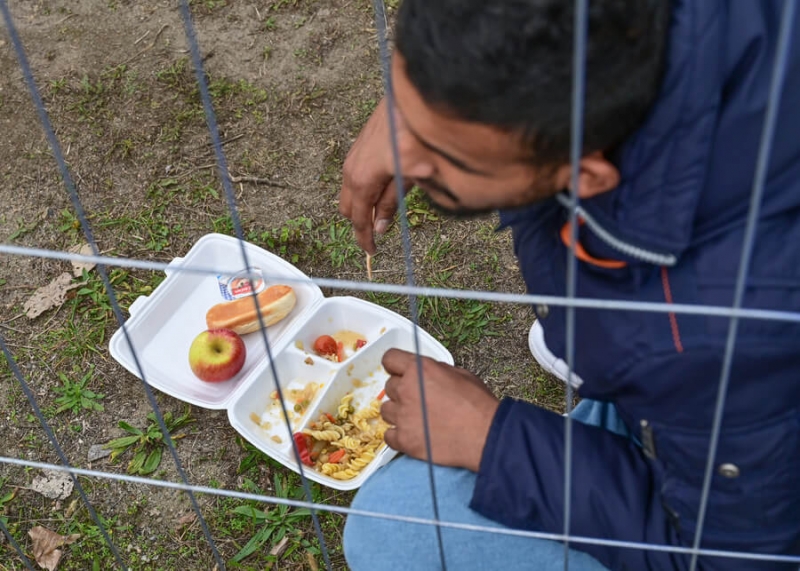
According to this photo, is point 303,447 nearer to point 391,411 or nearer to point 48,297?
point 391,411

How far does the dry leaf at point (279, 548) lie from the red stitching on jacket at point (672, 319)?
2.99 ft

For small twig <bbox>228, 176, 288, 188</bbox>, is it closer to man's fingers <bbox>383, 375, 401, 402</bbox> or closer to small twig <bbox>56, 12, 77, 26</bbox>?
small twig <bbox>56, 12, 77, 26</bbox>

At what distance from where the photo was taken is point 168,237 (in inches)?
82.4

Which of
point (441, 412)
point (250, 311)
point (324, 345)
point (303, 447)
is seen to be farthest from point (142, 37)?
point (441, 412)

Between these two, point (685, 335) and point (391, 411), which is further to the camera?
point (391, 411)

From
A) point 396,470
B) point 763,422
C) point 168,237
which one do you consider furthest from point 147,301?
point 763,422

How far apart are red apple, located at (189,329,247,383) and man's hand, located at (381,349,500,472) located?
542mm

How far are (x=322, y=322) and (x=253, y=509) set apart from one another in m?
0.36

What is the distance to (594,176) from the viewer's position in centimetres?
89

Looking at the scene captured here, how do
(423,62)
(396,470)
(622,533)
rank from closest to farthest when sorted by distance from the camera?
(423,62)
(622,533)
(396,470)

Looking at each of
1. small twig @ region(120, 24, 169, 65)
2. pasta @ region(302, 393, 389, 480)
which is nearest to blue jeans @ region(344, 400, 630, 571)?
pasta @ region(302, 393, 389, 480)

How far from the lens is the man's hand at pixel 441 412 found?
1.19 m

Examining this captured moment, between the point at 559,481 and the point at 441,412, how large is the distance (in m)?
0.17

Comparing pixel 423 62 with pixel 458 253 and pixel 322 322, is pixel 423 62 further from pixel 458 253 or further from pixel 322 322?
pixel 458 253
